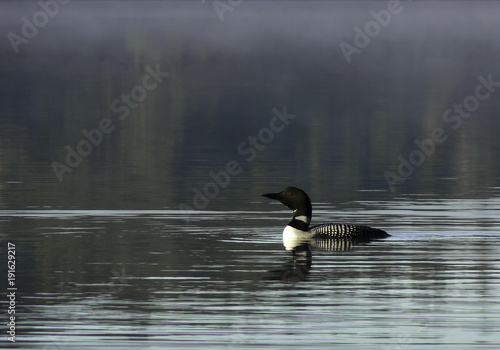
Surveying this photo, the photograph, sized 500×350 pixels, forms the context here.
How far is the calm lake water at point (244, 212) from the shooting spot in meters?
18.0

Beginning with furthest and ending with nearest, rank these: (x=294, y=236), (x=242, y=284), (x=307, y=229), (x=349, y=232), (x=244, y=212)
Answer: (x=244, y=212), (x=307, y=229), (x=294, y=236), (x=349, y=232), (x=242, y=284)

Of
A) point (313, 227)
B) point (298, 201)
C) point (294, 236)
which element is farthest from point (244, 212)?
point (294, 236)

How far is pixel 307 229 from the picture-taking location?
24797 millimetres

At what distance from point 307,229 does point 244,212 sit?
341cm

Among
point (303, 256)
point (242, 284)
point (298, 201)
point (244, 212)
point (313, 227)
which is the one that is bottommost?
point (242, 284)

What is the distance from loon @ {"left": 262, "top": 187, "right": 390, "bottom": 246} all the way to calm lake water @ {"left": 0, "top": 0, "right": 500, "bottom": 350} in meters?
0.25

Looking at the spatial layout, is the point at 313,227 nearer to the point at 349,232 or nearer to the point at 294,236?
the point at 294,236

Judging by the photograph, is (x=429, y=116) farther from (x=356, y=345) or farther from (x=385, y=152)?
(x=356, y=345)

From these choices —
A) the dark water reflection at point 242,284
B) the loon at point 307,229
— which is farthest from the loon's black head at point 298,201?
the dark water reflection at point 242,284

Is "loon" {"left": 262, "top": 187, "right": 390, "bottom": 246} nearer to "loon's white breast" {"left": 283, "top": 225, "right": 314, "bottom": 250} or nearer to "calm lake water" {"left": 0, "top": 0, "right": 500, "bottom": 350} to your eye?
"loon's white breast" {"left": 283, "top": 225, "right": 314, "bottom": 250}

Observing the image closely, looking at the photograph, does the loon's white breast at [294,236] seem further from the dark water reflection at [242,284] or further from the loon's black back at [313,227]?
the dark water reflection at [242,284]

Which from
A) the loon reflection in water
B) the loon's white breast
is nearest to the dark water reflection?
the loon reflection in water

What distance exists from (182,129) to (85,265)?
2799 centimetres

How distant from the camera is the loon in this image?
24.2 metres
